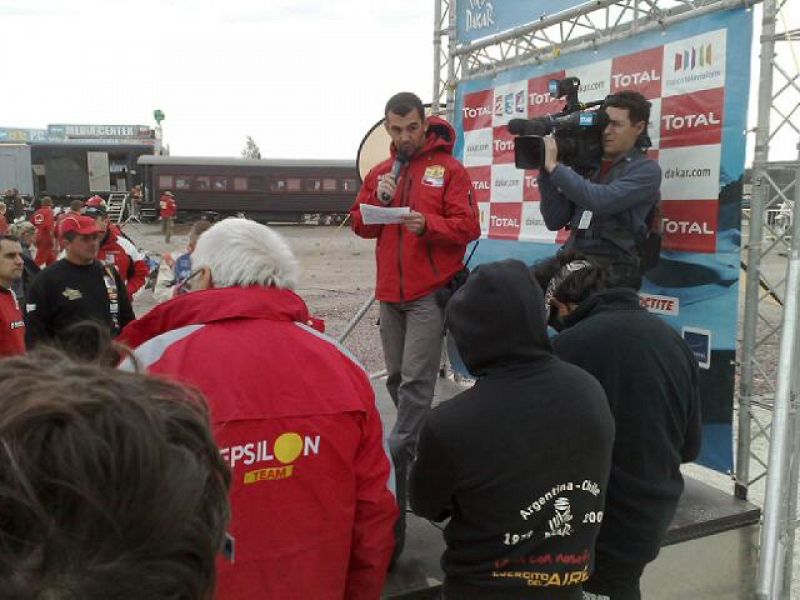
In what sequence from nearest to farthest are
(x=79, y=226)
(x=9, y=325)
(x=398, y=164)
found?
(x=398, y=164)
(x=9, y=325)
(x=79, y=226)

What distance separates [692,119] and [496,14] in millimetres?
2028

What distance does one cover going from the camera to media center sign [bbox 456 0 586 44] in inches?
180

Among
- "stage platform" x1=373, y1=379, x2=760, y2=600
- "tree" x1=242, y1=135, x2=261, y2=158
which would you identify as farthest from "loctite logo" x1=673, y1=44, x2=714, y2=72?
"tree" x1=242, y1=135, x2=261, y2=158

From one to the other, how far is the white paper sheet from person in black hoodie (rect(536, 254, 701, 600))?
4.21 feet

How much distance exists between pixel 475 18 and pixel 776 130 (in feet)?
9.05

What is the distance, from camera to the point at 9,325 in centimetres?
406

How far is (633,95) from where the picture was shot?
3.36 meters

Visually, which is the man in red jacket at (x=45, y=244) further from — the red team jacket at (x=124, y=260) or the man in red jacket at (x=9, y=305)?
the man in red jacket at (x=9, y=305)

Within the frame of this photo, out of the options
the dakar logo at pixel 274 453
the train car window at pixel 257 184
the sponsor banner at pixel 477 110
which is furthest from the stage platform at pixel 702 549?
the train car window at pixel 257 184

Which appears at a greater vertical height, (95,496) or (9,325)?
(95,496)

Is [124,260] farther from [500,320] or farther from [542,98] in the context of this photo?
[500,320]

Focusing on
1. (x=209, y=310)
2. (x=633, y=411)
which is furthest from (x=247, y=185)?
(x=209, y=310)

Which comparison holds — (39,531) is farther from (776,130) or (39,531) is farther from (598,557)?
(776,130)

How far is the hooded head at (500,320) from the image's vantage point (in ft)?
5.82
